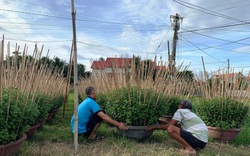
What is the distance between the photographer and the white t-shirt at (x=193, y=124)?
13.1 feet

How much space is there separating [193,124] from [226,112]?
1404 millimetres

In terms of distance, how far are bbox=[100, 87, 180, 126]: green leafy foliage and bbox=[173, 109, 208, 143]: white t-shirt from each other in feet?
1.70

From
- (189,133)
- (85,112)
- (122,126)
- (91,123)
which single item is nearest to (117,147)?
(122,126)

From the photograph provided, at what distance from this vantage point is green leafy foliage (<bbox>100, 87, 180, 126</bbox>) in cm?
436

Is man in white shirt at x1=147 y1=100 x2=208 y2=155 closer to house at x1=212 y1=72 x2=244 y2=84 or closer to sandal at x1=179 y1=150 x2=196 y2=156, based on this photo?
sandal at x1=179 y1=150 x2=196 y2=156

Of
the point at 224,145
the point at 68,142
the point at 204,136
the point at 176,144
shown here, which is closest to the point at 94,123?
the point at 68,142

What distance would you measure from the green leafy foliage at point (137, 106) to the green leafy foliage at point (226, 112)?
4.32 ft

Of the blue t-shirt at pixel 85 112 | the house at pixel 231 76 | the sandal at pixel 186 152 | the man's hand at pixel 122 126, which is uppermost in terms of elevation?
the house at pixel 231 76

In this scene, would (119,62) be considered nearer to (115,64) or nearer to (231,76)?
(115,64)

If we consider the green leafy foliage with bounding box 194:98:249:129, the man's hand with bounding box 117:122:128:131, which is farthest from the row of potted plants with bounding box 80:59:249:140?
the man's hand with bounding box 117:122:128:131

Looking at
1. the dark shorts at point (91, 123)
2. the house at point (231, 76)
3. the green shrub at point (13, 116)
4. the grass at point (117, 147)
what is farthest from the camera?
the house at point (231, 76)

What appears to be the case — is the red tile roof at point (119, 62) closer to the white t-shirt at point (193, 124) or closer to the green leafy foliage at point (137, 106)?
the green leafy foliage at point (137, 106)

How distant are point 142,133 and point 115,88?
1035 millimetres

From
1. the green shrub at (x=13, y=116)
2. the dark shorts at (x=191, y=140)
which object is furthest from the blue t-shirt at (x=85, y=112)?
the dark shorts at (x=191, y=140)
